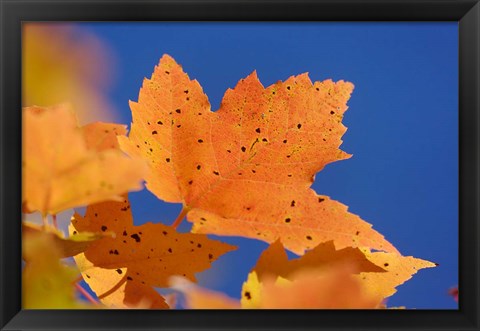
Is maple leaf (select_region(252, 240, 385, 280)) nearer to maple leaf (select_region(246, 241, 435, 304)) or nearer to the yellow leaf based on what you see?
maple leaf (select_region(246, 241, 435, 304))

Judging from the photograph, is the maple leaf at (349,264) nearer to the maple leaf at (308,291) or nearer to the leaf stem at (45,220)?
the maple leaf at (308,291)

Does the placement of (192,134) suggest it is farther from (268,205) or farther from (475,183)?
(475,183)

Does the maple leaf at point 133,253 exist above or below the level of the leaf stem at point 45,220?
below

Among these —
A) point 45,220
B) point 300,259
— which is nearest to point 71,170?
point 45,220

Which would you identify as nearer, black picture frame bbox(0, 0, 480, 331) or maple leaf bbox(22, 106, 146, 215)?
maple leaf bbox(22, 106, 146, 215)

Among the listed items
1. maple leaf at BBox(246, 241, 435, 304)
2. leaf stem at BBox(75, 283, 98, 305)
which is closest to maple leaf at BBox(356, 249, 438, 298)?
maple leaf at BBox(246, 241, 435, 304)

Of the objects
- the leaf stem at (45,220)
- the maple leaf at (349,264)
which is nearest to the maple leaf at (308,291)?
the maple leaf at (349,264)
